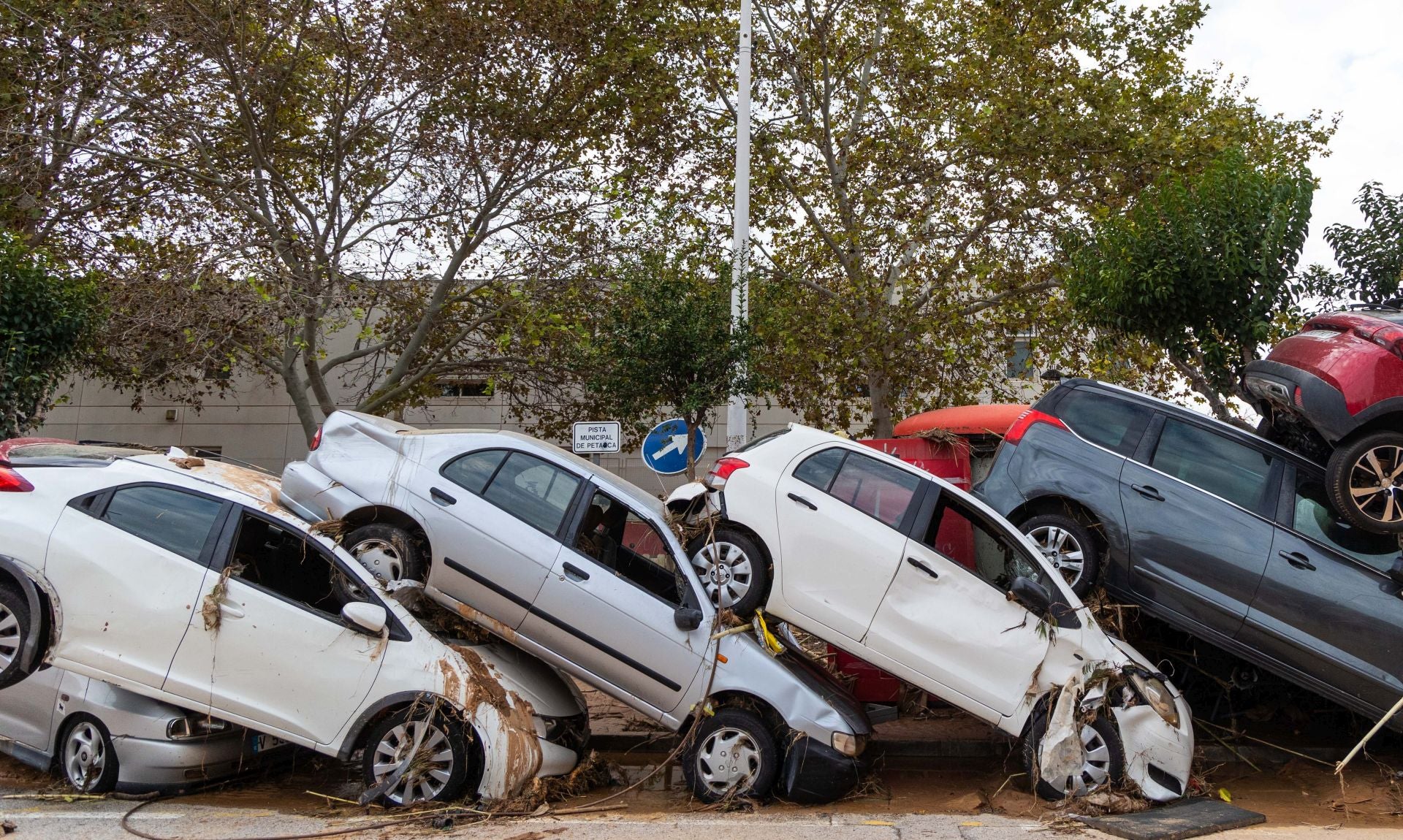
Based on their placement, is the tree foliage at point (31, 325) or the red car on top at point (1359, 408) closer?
the red car on top at point (1359, 408)

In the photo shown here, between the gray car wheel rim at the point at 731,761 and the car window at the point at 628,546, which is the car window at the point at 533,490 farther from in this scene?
the gray car wheel rim at the point at 731,761

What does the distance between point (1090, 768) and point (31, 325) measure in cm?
1179

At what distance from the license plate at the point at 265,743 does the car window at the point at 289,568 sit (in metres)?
0.94

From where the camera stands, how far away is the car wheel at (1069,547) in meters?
6.83

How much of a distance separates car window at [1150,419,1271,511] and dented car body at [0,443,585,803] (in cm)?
Result: 464

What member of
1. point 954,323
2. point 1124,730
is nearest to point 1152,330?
point 1124,730

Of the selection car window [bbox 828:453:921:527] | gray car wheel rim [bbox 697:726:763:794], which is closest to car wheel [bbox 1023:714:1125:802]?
car window [bbox 828:453:921:527]

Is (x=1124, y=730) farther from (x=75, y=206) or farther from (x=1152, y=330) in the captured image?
(x=75, y=206)

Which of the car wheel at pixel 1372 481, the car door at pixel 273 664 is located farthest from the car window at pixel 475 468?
the car wheel at pixel 1372 481

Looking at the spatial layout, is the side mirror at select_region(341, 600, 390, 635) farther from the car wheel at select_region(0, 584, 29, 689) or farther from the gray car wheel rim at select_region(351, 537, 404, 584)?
the car wheel at select_region(0, 584, 29, 689)

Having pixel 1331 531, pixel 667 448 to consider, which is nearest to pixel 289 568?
pixel 667 448

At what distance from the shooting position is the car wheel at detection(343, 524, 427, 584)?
21.0ft

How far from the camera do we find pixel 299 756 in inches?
287

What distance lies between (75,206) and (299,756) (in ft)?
36.9
